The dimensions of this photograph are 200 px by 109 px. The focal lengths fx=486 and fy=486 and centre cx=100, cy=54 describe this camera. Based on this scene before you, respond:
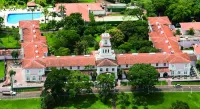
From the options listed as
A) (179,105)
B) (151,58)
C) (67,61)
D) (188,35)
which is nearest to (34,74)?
(67,61)

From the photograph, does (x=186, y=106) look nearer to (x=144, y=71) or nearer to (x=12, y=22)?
(x=144, y=71)

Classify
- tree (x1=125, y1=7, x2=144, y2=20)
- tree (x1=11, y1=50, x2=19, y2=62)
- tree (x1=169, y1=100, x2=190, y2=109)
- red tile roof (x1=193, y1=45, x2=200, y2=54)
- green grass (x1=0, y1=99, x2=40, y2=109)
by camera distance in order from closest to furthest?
1. tree (x1=169, y1=100, x2=190, y2=109)
2. green grass (x1=0, y1=99, x2=40, y2=109)
3. red tile roof (x1=193, y1=45, x2=200, y2=54)
4. tree (x1=11, y1=50, x2=19, y2=62)
5. tree (x1=125, y1=7, x2=144, y2=20)

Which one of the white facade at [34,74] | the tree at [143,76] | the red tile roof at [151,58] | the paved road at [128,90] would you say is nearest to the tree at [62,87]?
the paved road at [128,90]

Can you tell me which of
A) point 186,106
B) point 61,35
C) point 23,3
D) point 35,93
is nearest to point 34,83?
point 35,93

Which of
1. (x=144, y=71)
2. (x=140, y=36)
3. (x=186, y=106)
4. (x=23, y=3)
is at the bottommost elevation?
(x=186, y=106)

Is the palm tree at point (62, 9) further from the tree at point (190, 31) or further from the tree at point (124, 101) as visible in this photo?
the tree at point (124, 101)

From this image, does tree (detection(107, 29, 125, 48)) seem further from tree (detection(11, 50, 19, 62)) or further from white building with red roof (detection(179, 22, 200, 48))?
tree (detection(11, 50, 19, 62))

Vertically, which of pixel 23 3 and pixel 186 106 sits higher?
pixel 23 3

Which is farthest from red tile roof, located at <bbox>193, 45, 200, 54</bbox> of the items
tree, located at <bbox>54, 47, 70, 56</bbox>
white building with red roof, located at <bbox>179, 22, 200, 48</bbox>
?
tree, located at <bbox>54, 47, 70, 56</bbox>
